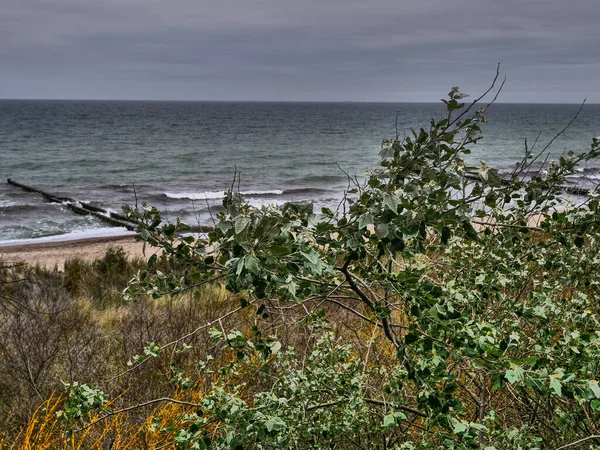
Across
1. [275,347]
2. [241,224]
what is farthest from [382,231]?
[275,347]

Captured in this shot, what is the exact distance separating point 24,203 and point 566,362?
29.5 meters

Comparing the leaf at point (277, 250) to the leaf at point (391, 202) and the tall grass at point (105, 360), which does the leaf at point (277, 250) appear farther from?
the tall grass at point (105, 360)

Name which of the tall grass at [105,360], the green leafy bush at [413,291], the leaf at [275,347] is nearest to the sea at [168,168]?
the tall grass at [105,360]

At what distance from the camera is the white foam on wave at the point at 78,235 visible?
68.4 ft

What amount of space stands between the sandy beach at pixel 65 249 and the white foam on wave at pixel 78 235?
27.7 inches

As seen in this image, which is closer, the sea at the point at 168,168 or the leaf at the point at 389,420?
the leaf at the point at 389,420

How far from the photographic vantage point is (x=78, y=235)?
22125 mm

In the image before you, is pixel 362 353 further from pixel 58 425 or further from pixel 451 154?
pixel 451 154

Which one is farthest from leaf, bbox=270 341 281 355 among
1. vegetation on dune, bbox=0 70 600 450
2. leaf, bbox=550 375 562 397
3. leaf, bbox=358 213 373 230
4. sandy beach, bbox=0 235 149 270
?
sandy beach, bbox=0 235 149 270

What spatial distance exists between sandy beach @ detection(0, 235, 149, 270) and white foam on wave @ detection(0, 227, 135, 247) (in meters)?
0.70

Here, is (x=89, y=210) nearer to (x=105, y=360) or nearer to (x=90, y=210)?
(x=90, y=210)

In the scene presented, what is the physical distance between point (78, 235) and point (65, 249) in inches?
Result: 124

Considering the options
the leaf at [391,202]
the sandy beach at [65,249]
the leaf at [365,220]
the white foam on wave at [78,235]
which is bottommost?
the white foam on wave at [78,235]

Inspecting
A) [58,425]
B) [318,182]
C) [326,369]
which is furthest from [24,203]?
[326,369]
